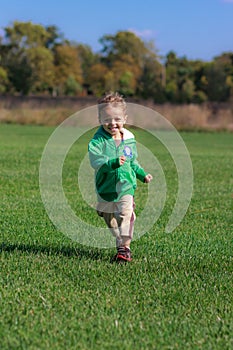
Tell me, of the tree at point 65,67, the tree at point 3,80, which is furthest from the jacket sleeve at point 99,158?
the tree at point 65,67

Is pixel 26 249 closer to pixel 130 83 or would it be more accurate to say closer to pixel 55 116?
pixel 55 116

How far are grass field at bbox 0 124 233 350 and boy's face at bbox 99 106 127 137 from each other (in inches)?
42.9

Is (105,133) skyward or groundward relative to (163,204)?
skyward

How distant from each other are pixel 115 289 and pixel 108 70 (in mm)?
96792

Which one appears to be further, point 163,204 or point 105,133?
point 163,204

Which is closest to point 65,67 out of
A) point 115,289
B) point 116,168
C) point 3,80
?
point 3,80

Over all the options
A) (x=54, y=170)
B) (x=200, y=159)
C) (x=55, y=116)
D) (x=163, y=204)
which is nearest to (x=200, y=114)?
(x=55, y=116)

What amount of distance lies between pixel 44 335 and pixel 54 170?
34.7 feet

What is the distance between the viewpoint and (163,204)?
10141mm

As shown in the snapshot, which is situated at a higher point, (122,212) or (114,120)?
(114,120)

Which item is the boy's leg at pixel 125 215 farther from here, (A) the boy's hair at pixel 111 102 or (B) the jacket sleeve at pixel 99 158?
(A) the boy's hair at pixel 111 102

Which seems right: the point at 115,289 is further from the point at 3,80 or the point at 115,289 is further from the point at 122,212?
the point at 3,80

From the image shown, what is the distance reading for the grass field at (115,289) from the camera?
386 centimetres

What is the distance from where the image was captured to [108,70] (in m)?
100
